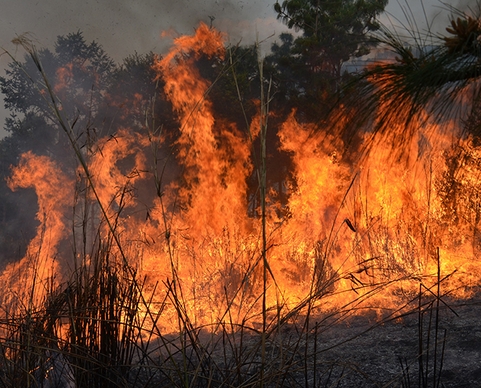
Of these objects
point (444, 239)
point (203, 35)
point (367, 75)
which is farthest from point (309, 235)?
point (367, 75)

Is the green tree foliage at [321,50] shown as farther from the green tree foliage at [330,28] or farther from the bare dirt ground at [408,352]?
the bare dirt ground at [408,352]

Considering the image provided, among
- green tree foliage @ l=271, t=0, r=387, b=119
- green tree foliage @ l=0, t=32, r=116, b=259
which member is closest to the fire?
green tree foliage @ l=271, t=0, r=387, b=119

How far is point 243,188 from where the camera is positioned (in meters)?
8.62

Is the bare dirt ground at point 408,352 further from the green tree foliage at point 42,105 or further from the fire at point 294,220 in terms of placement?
the green tree foliage at point 42,105

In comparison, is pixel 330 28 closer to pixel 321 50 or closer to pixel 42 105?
pixel 321 50

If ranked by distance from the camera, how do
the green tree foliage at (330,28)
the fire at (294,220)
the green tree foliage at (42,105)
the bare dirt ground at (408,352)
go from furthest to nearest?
the green tree foliage at (42,105), the green tree foliage at (330,28), the fire at (294,220), the bare dirt ground at (408,352)

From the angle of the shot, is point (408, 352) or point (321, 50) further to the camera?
point (321, 50)

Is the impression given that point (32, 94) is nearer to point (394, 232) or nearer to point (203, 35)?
point (203, 35)

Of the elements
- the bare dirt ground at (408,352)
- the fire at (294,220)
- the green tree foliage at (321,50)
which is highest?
the green tree foliage at (321,50)

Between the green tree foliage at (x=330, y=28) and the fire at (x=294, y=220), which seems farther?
the green tree foliage at (x=330, y=28)

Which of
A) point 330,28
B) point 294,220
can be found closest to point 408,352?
point 294,220

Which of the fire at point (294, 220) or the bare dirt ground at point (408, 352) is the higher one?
the fire at point (294, 220)

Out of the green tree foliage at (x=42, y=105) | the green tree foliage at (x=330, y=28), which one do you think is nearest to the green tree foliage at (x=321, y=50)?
the green tree foliage at (x=330, y=28)

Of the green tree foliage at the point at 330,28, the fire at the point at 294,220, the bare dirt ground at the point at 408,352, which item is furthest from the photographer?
the green tree foliage at the point at 330,28
